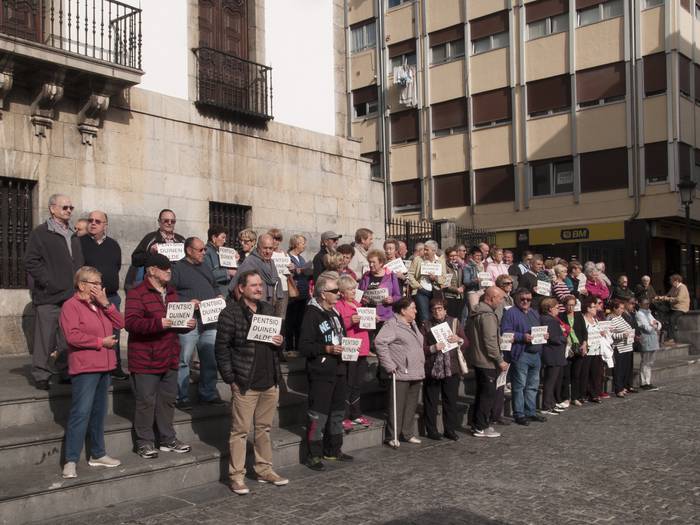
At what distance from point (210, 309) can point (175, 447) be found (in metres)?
1.43

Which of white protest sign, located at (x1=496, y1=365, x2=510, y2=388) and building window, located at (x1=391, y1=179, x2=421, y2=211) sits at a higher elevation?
building window, located at (x1=391, y1=179, x2=421, y2=211)

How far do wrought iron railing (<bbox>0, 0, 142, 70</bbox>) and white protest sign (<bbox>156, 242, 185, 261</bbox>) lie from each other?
4.31 m

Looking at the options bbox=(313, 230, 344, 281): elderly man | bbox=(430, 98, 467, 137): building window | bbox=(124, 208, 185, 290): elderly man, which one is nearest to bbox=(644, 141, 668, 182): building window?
bbox=(430, 98, 467, 137): building window

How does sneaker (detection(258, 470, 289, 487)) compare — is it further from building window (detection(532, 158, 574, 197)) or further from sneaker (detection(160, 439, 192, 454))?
building window (detection(532, 158, 574, 197))

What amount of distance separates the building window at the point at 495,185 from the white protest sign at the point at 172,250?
24.9 metres

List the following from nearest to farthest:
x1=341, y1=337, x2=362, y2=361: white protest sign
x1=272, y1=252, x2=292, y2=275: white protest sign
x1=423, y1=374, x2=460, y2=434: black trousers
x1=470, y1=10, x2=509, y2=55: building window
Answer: x1=341, y1=337, x2=362, y2=361: white protest sign
x1=423, y1=374, x2=460, y2=434: black trousers
x1=272, y1=252, x2=292, y2=275: white protest sign
x1=470, y1=10, x2=509, y2=55: building window

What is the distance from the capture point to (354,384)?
8.59m

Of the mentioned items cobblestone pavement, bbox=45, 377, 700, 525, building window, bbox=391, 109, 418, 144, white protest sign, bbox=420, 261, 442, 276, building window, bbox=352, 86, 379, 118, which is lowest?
cobblestone pavement, bbox=45, 377, 700, 525

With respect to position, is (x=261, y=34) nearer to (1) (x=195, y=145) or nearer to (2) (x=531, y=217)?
(1) (x=195, y=145)

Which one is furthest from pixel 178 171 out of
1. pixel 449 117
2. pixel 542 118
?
pixel 449 117

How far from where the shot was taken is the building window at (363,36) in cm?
3753

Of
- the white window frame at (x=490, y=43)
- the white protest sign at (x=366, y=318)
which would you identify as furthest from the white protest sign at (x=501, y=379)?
the white window frame at (x=490, y=43)

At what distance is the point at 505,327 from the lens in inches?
403

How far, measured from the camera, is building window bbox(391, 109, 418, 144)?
35.4m
